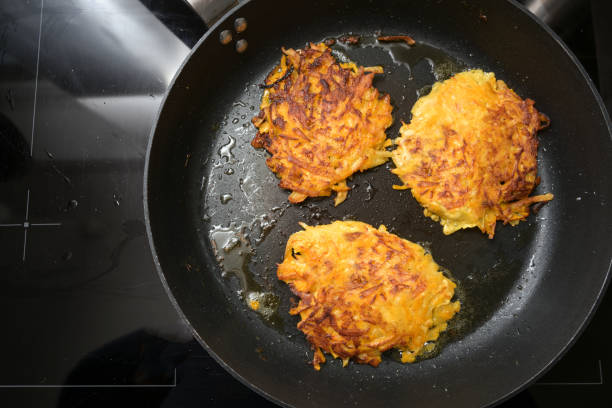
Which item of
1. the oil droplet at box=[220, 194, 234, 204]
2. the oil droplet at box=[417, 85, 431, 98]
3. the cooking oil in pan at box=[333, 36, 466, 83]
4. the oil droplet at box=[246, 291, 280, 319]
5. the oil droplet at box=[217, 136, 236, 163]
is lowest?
the oil droplet at box=[246, 291, 280, 319]

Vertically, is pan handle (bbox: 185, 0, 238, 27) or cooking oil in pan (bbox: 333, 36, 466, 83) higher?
cooking oil in pan (bbox: 333, 36, 466, 83)

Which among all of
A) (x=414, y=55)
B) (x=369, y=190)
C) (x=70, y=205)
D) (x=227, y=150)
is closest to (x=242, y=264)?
(x=227, y=150)

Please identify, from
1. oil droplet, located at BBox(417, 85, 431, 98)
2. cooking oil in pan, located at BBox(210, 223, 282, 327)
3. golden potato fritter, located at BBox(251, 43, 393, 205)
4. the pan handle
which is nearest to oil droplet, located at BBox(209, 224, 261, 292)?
cooking oil in pan, located at BBox(210, 223, 282, 327)

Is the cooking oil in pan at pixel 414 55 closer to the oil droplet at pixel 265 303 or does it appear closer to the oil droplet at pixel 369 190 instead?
the oil droplet at pixel 369 190

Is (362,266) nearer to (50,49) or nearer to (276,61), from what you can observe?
(276,61)

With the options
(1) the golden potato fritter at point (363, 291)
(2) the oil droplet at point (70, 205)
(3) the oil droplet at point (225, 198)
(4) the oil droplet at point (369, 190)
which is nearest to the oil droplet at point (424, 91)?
(4) the oil droplet at point (369, 190)

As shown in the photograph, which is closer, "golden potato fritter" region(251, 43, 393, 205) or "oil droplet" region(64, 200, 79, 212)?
"golden potato fritter" region(251, 43, 393, 205)

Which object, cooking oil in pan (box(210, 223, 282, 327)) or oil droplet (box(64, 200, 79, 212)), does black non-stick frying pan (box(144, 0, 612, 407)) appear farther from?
oil droplet (box(64, 200, 79, 212))
